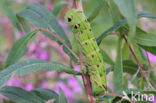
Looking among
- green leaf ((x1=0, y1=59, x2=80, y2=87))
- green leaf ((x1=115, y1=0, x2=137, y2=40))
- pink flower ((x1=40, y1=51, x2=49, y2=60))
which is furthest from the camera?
pink flower ((x1=40, y1=51, x2=49, y2=60))

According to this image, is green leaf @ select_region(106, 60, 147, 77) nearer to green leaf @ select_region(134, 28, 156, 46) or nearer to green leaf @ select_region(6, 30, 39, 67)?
green leaf @ select_region(134, 28, 156, 46)

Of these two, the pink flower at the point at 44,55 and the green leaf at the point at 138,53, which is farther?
the pink flower at the point at 44,55

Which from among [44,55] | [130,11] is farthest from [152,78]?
[44,55]

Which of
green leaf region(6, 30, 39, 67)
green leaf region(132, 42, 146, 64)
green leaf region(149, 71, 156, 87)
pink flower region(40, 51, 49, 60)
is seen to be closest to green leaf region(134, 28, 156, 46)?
green leaf region(132, 42, 146, 64)

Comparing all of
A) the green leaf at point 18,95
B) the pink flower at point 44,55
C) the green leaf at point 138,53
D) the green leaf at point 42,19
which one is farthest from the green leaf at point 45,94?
the pink flower at point 44,55

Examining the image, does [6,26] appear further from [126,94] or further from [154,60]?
[126,94]

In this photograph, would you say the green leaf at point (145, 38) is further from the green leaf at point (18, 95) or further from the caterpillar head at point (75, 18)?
the green leaf at point (18, 95)

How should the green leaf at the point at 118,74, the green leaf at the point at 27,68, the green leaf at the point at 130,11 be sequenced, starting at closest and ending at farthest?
the green leaf at the point at 130,11, the green leaf at the point at 27,68, the green leaf at the point at 118,74
